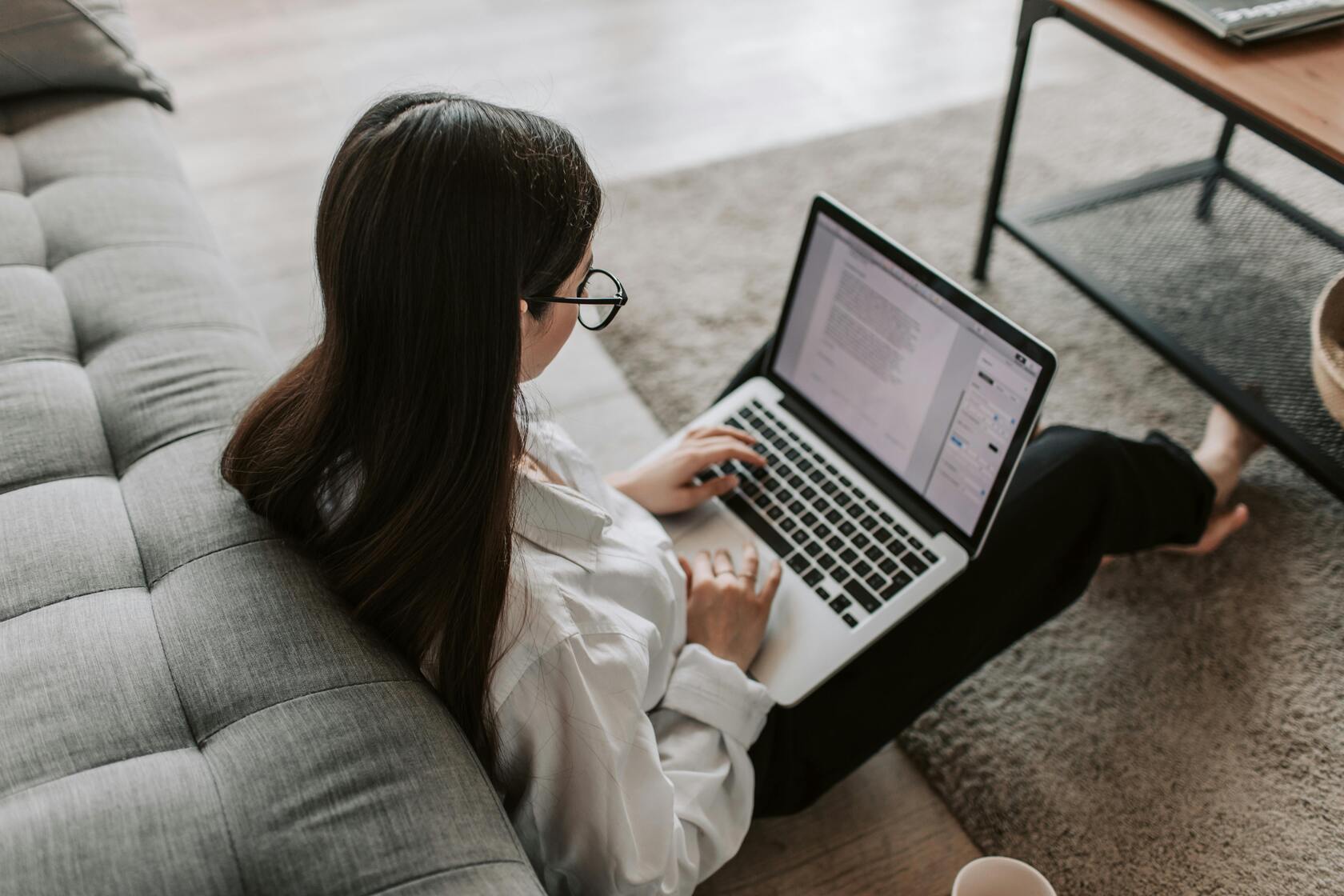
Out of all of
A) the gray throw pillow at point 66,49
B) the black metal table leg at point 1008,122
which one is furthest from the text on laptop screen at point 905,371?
the gray throw pillow at point 66,49

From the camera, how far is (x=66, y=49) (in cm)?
160

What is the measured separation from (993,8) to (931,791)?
255 cm

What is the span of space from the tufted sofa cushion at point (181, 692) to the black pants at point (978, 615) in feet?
1.34

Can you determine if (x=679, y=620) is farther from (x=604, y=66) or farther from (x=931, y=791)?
(x=604, y=66)

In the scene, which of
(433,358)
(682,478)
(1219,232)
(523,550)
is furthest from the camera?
(1219,232)

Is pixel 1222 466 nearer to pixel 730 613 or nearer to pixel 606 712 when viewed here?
pixel 730 613

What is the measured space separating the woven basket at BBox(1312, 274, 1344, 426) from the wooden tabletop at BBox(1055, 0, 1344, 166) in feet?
0.63

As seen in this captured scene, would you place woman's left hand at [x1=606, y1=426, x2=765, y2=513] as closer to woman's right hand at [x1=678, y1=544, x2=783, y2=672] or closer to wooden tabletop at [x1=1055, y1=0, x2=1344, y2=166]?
woman's right hand at [x1=678, y1=544, x2=783, y2=672]

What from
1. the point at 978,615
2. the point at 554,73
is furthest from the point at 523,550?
the point at 554,73

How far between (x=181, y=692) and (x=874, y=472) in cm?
75

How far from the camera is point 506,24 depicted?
3.04 m

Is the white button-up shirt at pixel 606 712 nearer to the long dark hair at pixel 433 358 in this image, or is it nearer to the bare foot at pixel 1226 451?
the long dark hair at pixel 433 358

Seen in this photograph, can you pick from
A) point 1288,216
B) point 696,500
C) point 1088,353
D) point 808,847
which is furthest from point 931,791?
point 1288,216

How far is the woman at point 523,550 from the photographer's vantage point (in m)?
0.71
